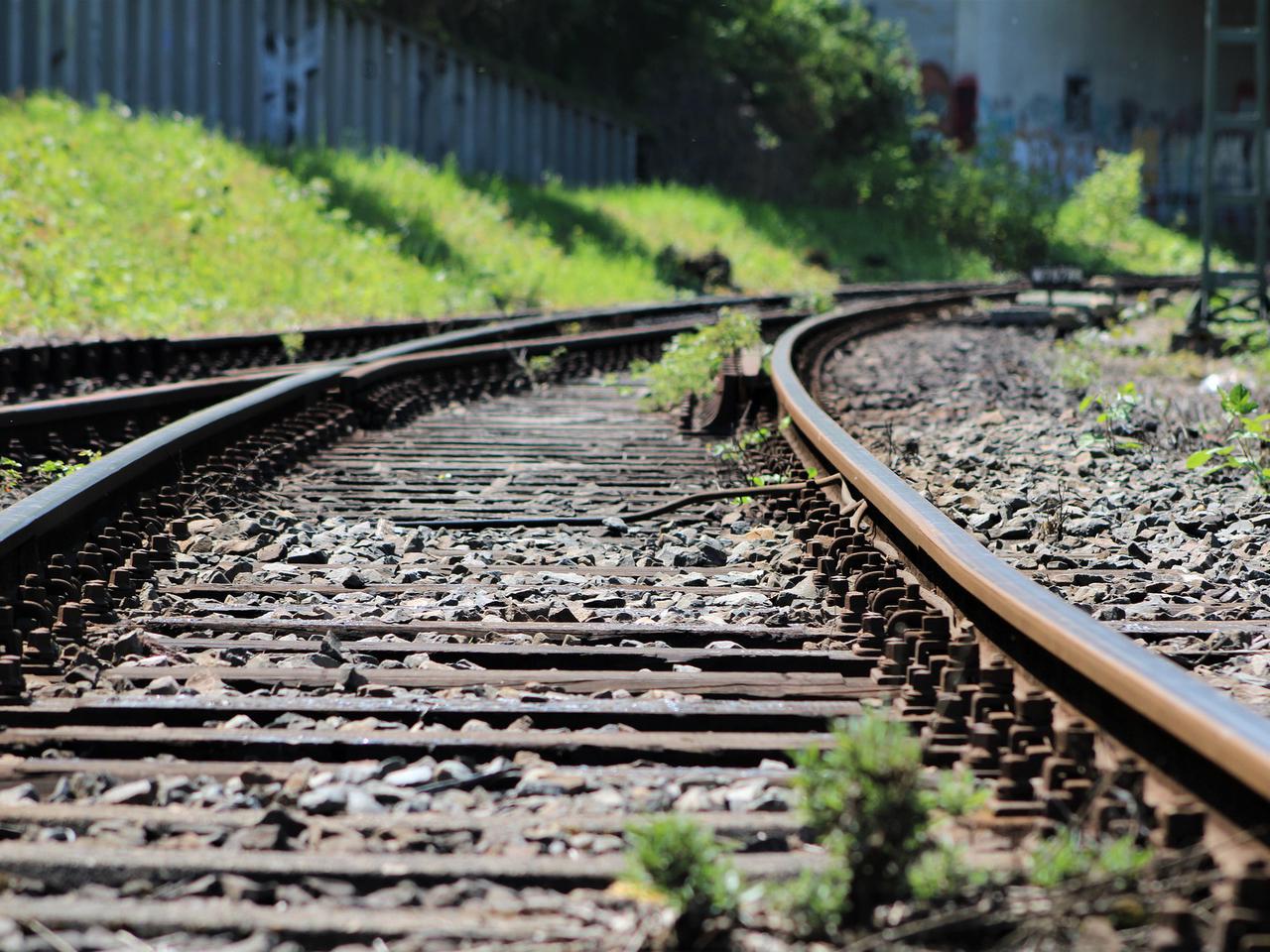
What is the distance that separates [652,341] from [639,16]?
20400 mm

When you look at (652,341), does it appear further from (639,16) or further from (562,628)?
(639,16)

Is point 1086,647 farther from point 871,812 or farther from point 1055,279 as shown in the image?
point 1055,279

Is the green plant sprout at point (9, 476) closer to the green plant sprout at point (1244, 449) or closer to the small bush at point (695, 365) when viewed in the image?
the small bush at point (695, 365)

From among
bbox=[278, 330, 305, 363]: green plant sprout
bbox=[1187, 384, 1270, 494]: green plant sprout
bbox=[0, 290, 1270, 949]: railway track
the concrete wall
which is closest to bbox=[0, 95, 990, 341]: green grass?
bbox=[278, 330, 305, 363]: green plant sprout

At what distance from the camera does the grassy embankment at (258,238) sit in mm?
13234

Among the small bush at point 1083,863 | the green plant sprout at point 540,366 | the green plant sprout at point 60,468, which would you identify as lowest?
the green plant sprout at point 540,366

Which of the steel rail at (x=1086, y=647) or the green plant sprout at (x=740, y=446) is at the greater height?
the steel rail at (x=1086, y=647)

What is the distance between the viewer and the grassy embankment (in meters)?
13.2

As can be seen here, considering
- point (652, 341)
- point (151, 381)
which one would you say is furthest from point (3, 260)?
point (652, 341)

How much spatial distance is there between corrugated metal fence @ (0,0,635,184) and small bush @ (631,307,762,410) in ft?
38.4

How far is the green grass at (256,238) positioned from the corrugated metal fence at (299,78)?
787 millimetres

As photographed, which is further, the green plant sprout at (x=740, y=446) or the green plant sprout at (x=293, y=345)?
the green plant sprout at (x=293, y=345)

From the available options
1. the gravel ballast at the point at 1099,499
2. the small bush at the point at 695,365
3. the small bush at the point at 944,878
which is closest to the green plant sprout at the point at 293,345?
the small bush at the point at 695,365

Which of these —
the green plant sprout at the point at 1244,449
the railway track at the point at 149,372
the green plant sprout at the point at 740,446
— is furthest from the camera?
the green plant sprout at the point at 740,446
